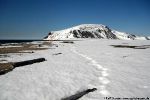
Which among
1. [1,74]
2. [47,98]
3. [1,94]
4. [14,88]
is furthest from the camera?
[1,74]

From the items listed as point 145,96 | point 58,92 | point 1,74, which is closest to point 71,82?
point 58,92

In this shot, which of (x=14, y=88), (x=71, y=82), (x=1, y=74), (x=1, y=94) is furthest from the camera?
(x=1, y=74)

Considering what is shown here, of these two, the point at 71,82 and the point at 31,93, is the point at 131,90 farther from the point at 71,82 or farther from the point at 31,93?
the point at 31,93

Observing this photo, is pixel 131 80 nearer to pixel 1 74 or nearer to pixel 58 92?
pixel 58 92

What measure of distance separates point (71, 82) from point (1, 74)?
605cm

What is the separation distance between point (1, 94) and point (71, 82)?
4384 millimetres

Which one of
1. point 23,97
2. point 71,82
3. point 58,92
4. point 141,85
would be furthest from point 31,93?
point 141,85

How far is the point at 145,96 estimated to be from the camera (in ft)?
30.8

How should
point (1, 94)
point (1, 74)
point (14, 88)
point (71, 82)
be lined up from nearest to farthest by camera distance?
point (1, 94) < point (14, 88) < point (71, 82) < point (1, 74)

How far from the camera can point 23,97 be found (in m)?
9.36

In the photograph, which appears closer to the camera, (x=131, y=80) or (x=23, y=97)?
(x=23, y=97)

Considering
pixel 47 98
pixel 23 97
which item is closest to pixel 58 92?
pixel 47 98

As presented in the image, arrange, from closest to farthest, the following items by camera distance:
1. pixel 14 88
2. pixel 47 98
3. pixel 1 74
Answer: pixel 47 98 → pixel 14 88 → pixel 1 74

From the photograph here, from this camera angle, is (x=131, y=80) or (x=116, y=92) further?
(x=131, y=80)
